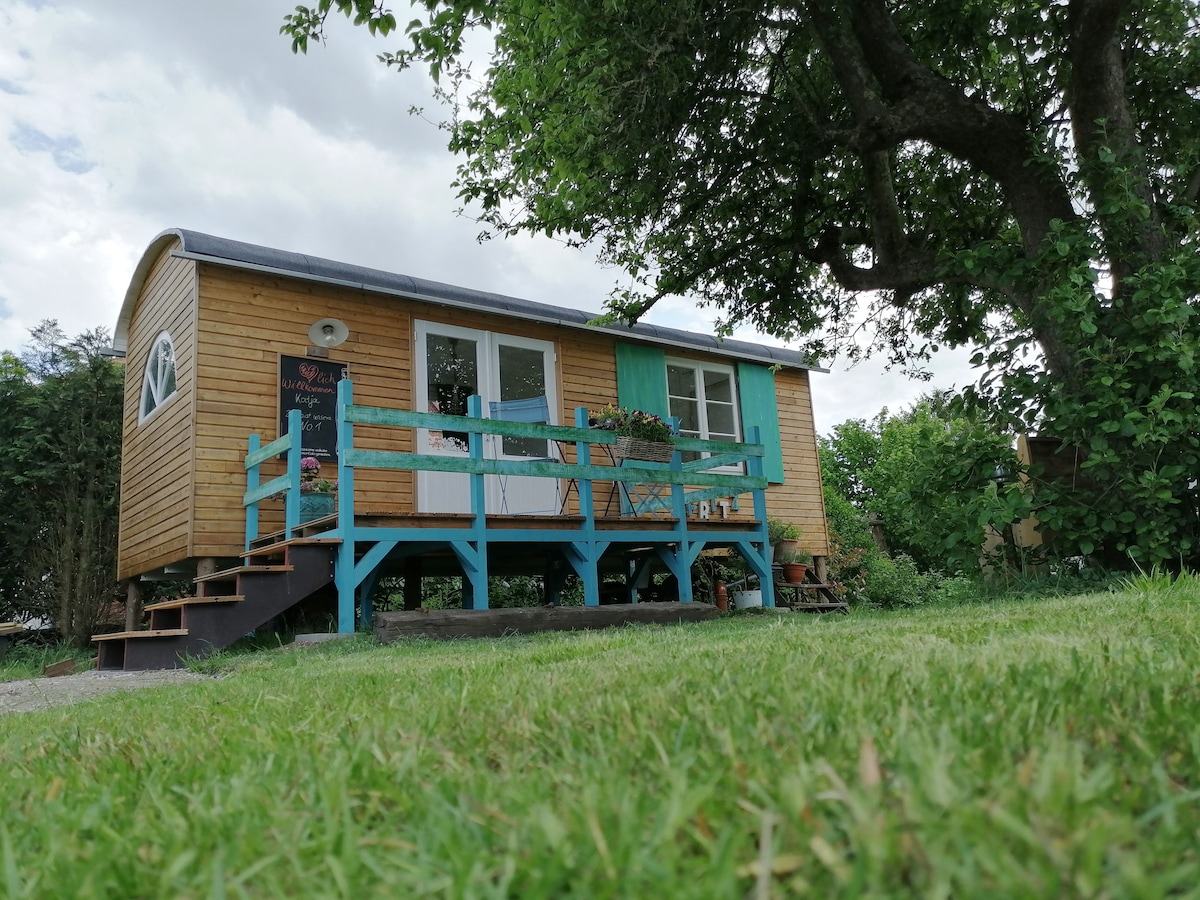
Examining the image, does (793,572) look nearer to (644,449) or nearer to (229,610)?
(644,449)

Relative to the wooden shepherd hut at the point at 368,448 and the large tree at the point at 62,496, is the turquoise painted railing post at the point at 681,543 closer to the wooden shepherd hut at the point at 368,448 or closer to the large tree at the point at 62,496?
the wooden shepherd hut at the point at 368,448

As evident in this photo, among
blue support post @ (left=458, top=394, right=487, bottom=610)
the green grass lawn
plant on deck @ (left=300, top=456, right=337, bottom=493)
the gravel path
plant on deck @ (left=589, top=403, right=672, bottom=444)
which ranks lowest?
the gravel path

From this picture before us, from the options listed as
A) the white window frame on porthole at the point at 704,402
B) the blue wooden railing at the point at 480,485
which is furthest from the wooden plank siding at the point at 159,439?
the white window frame on porthole at the point at 704,402

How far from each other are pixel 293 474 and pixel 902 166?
272 inches

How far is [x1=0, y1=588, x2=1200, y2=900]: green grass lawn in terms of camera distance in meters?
0.69

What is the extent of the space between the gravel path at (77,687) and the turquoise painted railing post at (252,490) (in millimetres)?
2051

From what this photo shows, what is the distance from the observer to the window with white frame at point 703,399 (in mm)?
11672

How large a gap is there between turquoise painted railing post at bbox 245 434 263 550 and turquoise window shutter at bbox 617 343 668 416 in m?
4.48

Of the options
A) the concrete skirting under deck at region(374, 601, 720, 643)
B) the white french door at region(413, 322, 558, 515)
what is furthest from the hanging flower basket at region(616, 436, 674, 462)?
the concrete skirting under deck at region(374, 601, 720, 643)

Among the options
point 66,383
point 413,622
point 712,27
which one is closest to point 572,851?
point 413,622

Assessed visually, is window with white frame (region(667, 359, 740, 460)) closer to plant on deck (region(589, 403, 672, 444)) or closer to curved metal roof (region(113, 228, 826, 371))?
curved metal roof (region(113, 228, 826, 371))

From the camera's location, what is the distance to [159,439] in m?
9.16

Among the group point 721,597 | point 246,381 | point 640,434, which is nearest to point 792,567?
point 721,597

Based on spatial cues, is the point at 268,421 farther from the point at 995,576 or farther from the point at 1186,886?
the point at 1186,886
